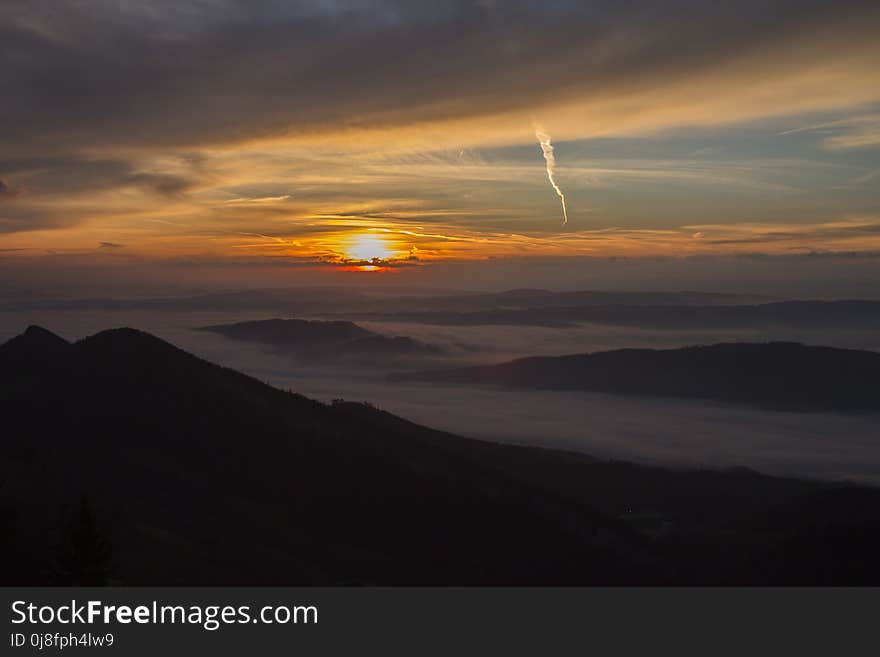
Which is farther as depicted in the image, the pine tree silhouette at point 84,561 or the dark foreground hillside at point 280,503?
the dark foreground hillside at point 280,503

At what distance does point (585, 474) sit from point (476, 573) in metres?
79.9

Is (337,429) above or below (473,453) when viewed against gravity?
below

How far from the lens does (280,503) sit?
84.9 metres

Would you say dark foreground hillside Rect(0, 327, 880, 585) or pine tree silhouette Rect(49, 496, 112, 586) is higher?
dark foreground hillside Rect(0, 327, 880, 585)

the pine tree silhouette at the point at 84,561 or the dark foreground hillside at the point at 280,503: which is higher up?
the dark foreground hillside at the point at 280,503

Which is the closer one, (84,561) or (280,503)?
(84,561)

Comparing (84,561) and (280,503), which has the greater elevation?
(280,503)

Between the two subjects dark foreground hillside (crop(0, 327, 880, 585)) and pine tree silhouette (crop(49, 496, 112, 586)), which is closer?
pine tree silhouette (crop(49, 496, 112, 586))

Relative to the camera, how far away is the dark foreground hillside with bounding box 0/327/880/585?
63656 mm

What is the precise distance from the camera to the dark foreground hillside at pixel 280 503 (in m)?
63.7
